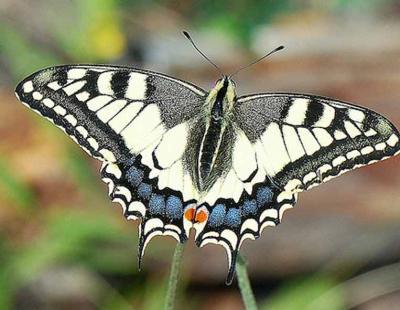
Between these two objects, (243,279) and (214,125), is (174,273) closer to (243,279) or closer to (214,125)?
(243,279)

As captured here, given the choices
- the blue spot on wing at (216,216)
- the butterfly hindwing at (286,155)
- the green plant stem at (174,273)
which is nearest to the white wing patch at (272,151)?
the butterfly hindwing at (286,155)

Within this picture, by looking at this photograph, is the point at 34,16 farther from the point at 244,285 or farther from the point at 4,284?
the point at 244,285

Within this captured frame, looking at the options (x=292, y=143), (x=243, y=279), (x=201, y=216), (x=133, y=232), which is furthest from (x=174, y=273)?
(x=133, y=232)

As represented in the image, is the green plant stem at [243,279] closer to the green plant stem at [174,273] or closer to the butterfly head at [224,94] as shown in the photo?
the green plant stem at [174,273]

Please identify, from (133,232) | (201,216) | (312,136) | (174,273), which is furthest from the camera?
(133,232)

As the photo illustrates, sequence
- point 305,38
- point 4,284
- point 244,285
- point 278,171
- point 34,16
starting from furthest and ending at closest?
1. point 305,38
2. point 34,16
3. point 4,284
4. point 278,171
5. point 244,285

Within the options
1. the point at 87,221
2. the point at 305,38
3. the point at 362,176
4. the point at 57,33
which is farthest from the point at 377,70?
the point at 87,221
